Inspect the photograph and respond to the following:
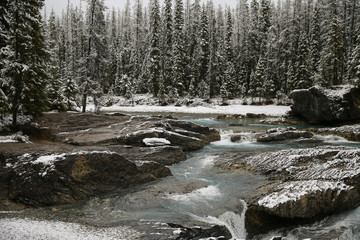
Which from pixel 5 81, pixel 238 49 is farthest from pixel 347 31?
pixel 5 81

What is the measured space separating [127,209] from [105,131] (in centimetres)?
940

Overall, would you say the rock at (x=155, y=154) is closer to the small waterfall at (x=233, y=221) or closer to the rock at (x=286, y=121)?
the small waterfall at (x=233, y=221)

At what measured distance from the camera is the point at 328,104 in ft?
92.9

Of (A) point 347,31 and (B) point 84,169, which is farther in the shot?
(A) point 347,31

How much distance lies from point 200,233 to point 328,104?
28.0 m

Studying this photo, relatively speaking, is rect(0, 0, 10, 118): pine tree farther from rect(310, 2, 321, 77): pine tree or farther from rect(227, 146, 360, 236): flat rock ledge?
rect(310, 2, 321, 77): pine tree

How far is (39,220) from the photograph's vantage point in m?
5.96

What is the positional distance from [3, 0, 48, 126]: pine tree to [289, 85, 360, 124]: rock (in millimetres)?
27247

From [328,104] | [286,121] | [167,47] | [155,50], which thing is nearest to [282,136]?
[328,104]

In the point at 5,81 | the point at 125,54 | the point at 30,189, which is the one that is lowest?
the point at 30,189

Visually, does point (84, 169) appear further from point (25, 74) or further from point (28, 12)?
point (28, 12)

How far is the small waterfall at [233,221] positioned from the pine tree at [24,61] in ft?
44.5

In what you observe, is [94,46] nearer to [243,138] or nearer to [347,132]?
[243,138]

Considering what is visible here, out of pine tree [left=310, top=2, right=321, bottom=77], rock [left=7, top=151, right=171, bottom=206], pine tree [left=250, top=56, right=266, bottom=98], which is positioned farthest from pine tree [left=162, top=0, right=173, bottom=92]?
rock [left=7, top=151, right=171, bottom=206]
